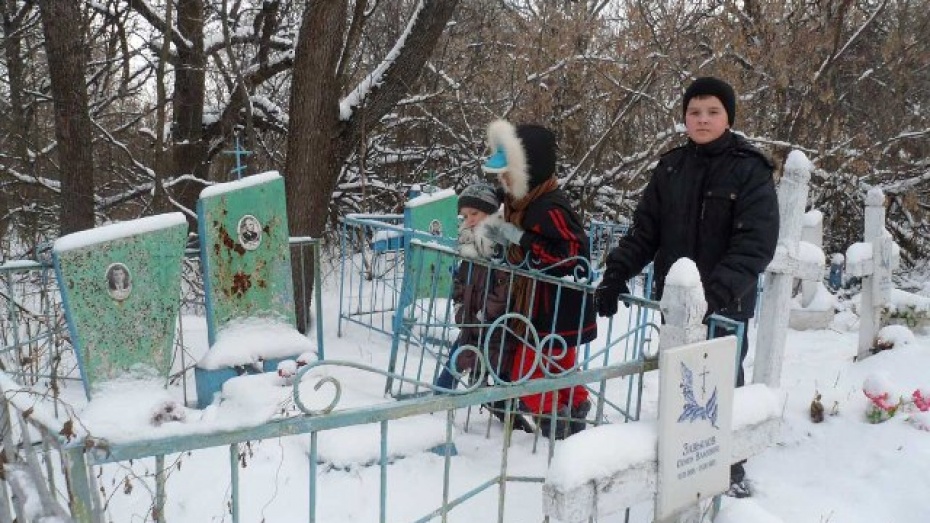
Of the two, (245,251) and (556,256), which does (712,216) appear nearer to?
(556,256)

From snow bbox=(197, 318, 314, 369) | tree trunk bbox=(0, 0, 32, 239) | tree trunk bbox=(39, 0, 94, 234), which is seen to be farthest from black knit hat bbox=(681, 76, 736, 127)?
tree trunk bbox=(0, 0, 32, 239)

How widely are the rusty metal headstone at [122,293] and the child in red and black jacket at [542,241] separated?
1.88 m

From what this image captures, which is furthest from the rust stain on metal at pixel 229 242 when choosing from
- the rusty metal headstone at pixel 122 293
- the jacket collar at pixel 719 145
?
the jacket collar at pixel 719 145

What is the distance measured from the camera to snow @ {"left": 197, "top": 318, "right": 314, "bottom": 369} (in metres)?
4.05

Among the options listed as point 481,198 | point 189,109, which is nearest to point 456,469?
point 481,198

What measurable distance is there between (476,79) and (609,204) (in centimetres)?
241

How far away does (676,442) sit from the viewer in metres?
1.81

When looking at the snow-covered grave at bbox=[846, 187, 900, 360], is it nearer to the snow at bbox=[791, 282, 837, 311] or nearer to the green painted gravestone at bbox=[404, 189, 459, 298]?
the snow at bbox=[791, 282, 837, 311]

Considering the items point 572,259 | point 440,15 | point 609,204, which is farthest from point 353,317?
point 609,204

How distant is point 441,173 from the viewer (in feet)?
31.1

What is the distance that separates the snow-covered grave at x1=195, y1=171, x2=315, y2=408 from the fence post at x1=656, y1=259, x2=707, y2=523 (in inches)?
107

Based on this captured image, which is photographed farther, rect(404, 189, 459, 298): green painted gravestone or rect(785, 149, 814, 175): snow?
rect(404, 189, 459, 298): green painted gravestone

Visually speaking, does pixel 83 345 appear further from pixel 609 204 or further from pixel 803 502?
pixel 609 204

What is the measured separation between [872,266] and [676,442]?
3661 millimetres
